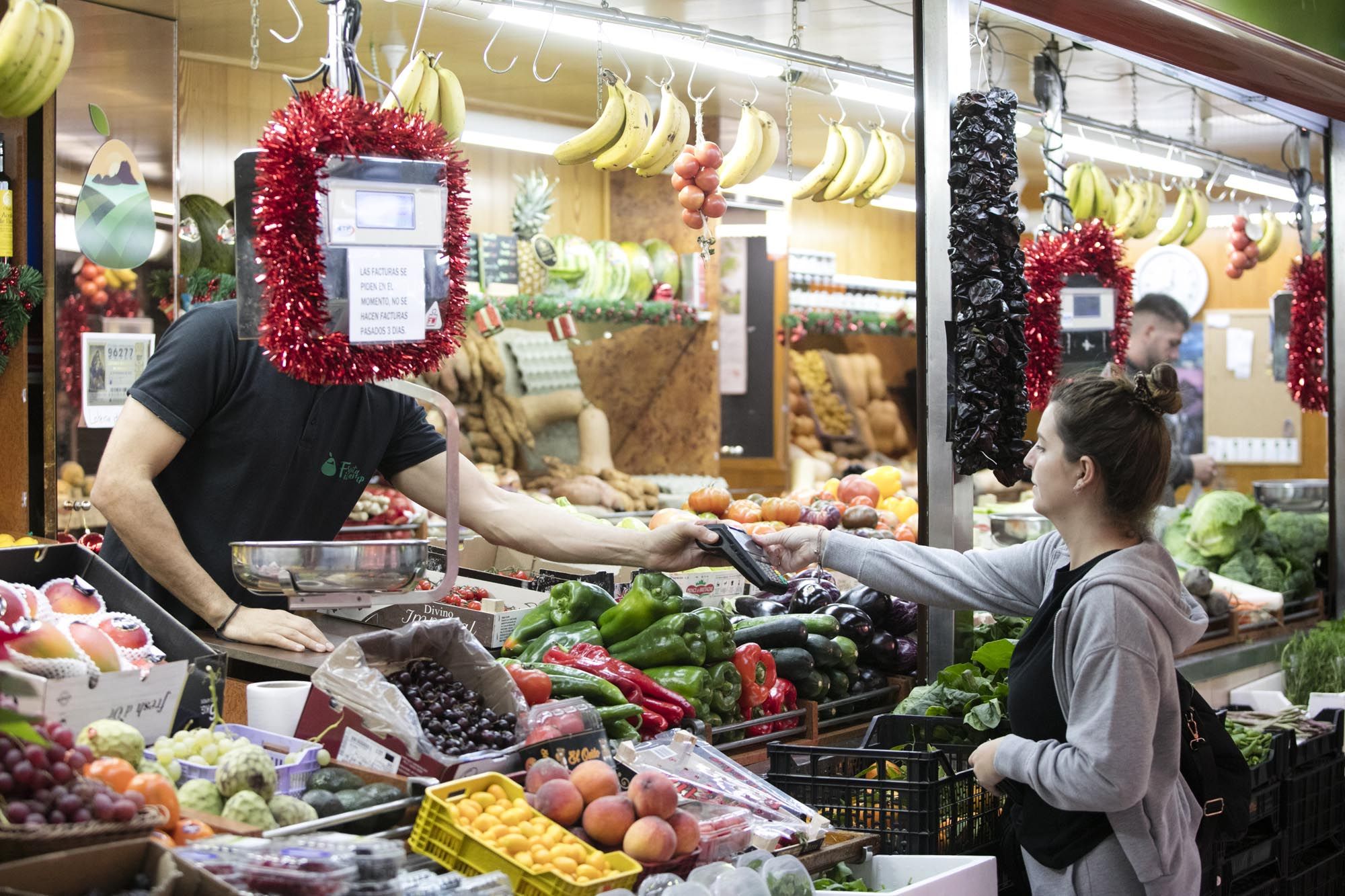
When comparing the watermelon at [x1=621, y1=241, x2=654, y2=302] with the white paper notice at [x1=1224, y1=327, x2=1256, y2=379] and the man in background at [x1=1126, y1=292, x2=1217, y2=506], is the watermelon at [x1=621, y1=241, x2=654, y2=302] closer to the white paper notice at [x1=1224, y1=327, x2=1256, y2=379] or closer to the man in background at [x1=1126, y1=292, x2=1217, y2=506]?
the man in background at [x1=1126, y1=292, x2=1217, y2=506]

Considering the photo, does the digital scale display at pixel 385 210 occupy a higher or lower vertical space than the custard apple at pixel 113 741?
higher

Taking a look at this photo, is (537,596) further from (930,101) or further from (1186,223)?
(1186,223)

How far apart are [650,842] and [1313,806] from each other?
2670 mm

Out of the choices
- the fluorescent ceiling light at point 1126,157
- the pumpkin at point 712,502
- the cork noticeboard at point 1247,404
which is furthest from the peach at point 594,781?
the cork noticeboard at point 1247,404

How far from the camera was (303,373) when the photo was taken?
2.44 meters

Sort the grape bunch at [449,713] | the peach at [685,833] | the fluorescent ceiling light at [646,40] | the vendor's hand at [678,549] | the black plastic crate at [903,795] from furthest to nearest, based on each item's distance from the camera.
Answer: the fluorescent ceiling light at [646,40], the vendor's hand at [678,549], the black plastic crate at [903,795], the grape bunch at [449,713], the peach at [685,833]

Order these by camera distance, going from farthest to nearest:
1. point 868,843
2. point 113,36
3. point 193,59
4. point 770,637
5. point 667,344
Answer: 1. point 667,344
2. point 193,59
3. point 113,36
4. point 770,637
5. point 868,843

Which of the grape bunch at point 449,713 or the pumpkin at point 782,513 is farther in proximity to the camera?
the pumpkin at point 782,513

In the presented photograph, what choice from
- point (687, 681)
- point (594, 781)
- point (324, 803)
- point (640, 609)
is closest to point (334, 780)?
point (324, 803)

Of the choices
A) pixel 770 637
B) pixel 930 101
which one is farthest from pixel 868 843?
pixel 930 101

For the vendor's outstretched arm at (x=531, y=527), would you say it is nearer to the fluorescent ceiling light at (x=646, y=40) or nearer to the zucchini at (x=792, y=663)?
the zucchini at (x=792, y=663)

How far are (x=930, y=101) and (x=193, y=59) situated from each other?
17.4ft

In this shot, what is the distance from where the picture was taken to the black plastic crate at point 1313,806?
12.9 ft

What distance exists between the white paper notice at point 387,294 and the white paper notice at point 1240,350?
11855 mm
